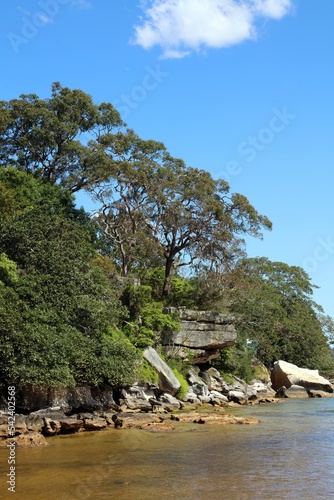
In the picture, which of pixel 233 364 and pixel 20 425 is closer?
pixel 20 425

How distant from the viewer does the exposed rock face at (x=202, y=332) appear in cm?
3038

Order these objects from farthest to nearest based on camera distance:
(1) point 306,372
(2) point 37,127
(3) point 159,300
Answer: (1) point 306,372 < (2) point 37,127 < (3) point 159,300

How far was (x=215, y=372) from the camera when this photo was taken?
33875 mm

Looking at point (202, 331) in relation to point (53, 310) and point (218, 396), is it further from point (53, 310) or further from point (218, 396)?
point (53, 310)

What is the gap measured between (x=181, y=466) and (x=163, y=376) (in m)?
13.3

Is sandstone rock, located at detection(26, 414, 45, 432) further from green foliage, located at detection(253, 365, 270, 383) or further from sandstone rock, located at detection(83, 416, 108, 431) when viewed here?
green foliage, located at detection(253, 365, 270, 383)

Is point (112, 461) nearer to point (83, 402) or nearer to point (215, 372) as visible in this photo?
point (83, 402)

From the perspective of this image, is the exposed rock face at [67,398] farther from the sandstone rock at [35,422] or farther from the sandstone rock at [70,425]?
the sandstone rock at [70,425]

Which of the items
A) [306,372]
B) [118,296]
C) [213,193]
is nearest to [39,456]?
[118,296]

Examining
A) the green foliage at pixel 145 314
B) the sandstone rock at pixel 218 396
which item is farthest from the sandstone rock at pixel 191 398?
the green foliage at pixel 145 314

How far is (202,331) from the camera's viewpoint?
31.3 meters

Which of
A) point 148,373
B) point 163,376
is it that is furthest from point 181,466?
point 163,376

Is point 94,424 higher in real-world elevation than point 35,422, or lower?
lower

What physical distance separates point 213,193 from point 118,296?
9.46m
